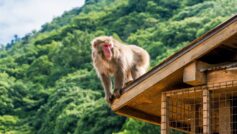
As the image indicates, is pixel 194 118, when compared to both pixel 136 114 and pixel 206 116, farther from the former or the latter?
pixel 206 116

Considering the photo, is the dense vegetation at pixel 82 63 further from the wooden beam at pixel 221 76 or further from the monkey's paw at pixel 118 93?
the wooden beam at pixel 221 76

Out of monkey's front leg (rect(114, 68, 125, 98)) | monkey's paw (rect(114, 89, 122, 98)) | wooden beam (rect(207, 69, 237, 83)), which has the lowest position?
monkey's paw (rect(114, 89, 122, 98))

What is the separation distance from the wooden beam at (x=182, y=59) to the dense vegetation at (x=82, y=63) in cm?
2680

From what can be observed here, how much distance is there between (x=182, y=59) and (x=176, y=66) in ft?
0.36

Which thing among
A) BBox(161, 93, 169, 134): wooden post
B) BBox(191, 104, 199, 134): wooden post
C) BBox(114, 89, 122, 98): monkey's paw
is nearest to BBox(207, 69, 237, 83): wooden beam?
BBox(161, 93, 169, 134): wooden post

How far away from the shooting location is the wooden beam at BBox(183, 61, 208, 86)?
8016 millimetres

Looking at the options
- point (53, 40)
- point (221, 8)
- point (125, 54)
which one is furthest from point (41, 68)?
point (125, 54)

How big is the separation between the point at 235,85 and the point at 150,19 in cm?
5993

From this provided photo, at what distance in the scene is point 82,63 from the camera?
6481cm

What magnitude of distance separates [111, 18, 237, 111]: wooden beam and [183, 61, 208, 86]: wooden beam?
7cm

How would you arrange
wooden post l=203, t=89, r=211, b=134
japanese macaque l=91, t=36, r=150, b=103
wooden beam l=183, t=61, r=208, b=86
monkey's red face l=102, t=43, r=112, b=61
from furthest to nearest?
1. japanese macaque l=91, t=36, r=150, b=103
2. monkey's red face l=102, t=43, r=112, b=61
3. wooden beam l=183, t=61, r=208, b=86
4. wooden post l=203, t=89, r=211, b=134

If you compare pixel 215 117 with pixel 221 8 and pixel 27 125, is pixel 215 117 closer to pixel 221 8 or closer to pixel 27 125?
pixel 27 125

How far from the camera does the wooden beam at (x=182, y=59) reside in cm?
788

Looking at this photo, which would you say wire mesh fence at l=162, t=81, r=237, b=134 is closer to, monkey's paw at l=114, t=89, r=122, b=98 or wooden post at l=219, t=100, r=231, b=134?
wooden post at l=219, t=100, r=231, b=134
